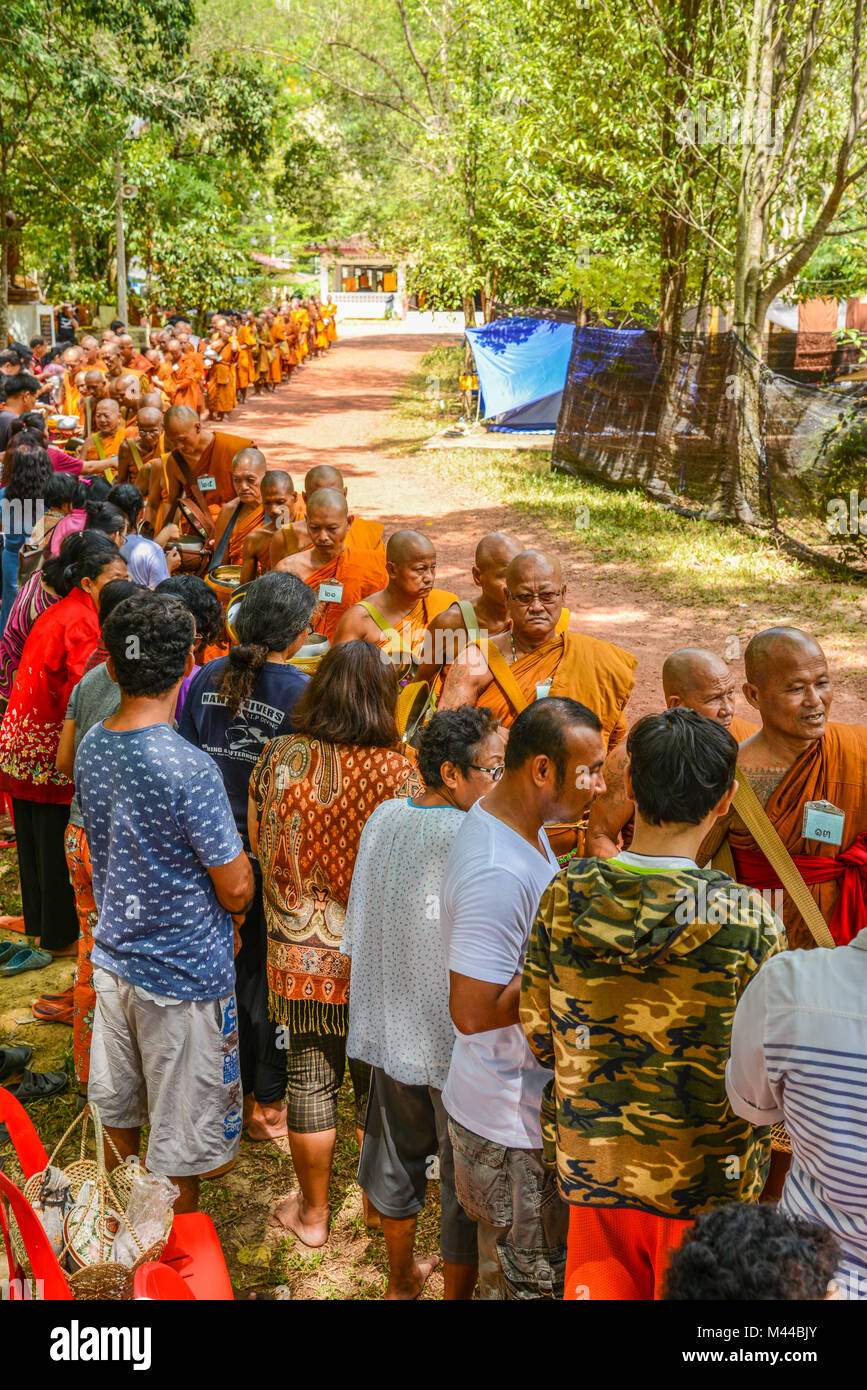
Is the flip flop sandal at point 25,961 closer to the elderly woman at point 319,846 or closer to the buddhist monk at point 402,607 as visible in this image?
the buddhist monk at point 402,607

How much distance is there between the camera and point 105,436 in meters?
8.61

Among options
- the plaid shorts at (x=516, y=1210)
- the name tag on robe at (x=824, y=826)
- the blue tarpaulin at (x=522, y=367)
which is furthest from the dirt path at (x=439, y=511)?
the plaid shorts at (x=516, y=1210)

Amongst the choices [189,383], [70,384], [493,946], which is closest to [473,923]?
[493,946]

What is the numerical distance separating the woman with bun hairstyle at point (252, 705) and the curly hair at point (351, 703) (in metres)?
0.33

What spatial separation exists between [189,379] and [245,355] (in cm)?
672

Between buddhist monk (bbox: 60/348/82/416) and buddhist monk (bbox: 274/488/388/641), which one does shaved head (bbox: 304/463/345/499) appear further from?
buddhist monk (bbox: 60/348/82/416)

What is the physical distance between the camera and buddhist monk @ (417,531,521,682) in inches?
183

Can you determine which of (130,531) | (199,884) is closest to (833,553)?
(130,531)

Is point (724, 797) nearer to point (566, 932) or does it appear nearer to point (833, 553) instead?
point (566, 932)

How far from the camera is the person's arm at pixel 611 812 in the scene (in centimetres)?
325

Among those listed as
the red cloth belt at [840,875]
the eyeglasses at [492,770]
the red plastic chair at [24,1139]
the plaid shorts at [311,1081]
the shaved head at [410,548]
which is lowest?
the plaid shorts at [311,1081]

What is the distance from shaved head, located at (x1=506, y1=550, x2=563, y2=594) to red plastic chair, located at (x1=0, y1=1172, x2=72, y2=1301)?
2.73 m

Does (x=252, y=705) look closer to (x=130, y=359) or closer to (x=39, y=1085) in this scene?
(x=39, y=1085)
